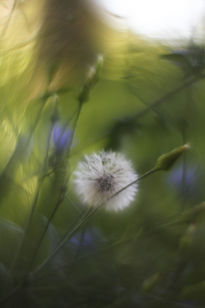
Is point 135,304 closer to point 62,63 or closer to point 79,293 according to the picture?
point 79,293

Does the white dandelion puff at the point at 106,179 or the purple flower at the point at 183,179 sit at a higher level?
the purple flower at the point at 183,179

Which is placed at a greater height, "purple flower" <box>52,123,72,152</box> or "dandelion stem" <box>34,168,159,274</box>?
"purple flower" <box>52,123,72,152</box>

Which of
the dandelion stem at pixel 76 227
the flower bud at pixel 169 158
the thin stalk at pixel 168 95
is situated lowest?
the dandelion stem at pixel 76 227

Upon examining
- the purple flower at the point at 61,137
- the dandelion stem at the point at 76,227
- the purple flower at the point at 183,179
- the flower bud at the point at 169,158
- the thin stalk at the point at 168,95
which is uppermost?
the thin stalk at the point at 168,95

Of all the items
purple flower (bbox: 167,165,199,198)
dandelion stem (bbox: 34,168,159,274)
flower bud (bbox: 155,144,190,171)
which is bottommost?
dandelion stem (bbox: 34,168,159,274)

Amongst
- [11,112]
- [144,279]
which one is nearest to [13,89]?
[11,112]
